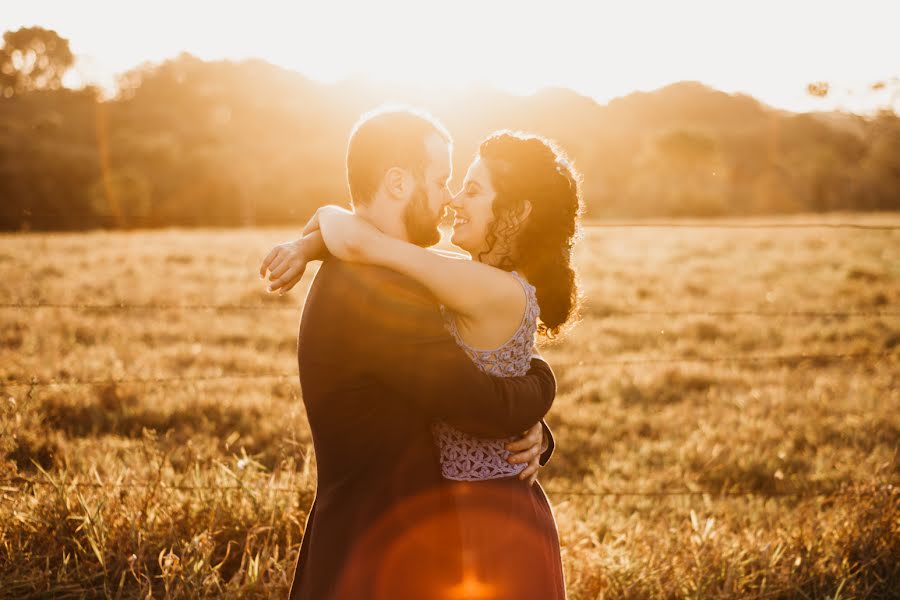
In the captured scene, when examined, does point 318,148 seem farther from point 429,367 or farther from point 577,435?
point 429,367

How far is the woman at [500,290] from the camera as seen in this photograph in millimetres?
1948

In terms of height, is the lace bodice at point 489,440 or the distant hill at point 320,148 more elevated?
the distant hill at point 320,148

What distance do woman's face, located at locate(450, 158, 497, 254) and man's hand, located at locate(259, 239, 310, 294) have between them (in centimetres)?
52

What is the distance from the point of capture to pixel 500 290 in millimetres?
1988

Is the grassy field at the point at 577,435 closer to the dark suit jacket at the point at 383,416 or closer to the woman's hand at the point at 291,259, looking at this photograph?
the dark suit jacket at the point at 383,416

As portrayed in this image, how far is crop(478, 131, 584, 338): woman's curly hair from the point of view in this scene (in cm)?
225

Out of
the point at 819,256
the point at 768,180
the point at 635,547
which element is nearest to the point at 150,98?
the point at 768,180

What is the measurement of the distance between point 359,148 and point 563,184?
0.70m

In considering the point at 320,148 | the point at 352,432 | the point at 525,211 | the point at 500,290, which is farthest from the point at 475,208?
the point at 320,148

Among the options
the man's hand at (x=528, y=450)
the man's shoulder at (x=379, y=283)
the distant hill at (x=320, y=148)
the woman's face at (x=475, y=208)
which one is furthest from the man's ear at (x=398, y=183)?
the distant hill at (x=320, y=148)

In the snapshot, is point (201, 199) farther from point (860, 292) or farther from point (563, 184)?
point (563, 184)

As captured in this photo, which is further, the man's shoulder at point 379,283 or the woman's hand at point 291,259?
the woman's hand at point 291,259

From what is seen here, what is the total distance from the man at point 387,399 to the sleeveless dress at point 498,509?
5 centimetres

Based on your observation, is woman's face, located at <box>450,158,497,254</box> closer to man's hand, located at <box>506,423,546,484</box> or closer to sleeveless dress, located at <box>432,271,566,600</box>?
sleeveless dress, located at <box>432,271,566,600</box>
